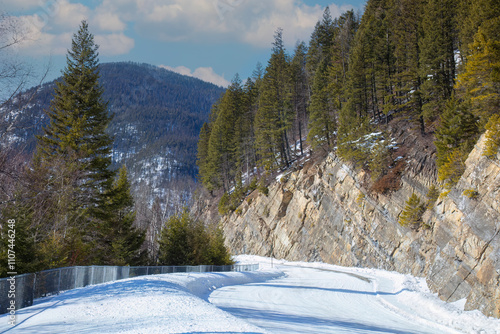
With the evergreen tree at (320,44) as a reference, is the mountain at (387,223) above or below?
below

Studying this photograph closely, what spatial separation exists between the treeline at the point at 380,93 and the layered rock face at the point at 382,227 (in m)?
2.54

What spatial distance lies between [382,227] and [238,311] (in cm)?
2608

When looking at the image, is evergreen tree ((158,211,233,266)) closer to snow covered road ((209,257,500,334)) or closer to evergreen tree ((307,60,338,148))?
snow covered road ((209,257,500,334))

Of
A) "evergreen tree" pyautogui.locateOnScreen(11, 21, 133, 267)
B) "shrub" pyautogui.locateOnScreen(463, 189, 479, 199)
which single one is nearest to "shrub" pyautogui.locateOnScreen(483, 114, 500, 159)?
"shrub" pyautogui.locateOnScreen(463, 189, 479, 199)

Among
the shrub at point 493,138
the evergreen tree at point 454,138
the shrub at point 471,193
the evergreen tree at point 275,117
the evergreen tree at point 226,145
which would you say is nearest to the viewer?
the shrub at point 493,138

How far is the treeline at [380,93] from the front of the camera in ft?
80.3

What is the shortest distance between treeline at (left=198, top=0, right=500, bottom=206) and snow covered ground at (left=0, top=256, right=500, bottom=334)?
9338mm

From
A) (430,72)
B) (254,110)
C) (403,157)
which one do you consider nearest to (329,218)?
(403,157)

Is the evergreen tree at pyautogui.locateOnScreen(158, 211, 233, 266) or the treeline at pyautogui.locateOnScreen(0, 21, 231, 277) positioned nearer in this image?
the treeline at pyautogui.locateOnScreen(0, 21, 231, 277)

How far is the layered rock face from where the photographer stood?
1675cm

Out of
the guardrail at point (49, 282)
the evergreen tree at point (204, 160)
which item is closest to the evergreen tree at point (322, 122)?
the evergreen tree at point (204, 160)

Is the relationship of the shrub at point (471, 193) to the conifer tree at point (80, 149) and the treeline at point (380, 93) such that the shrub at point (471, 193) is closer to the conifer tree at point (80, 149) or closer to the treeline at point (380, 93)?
the treeline at point (380, 93)

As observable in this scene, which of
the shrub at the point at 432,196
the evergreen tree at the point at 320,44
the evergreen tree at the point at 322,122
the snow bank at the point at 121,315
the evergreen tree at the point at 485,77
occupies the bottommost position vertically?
the snow bank at the point at 121,315

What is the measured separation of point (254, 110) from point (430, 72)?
37.2m
